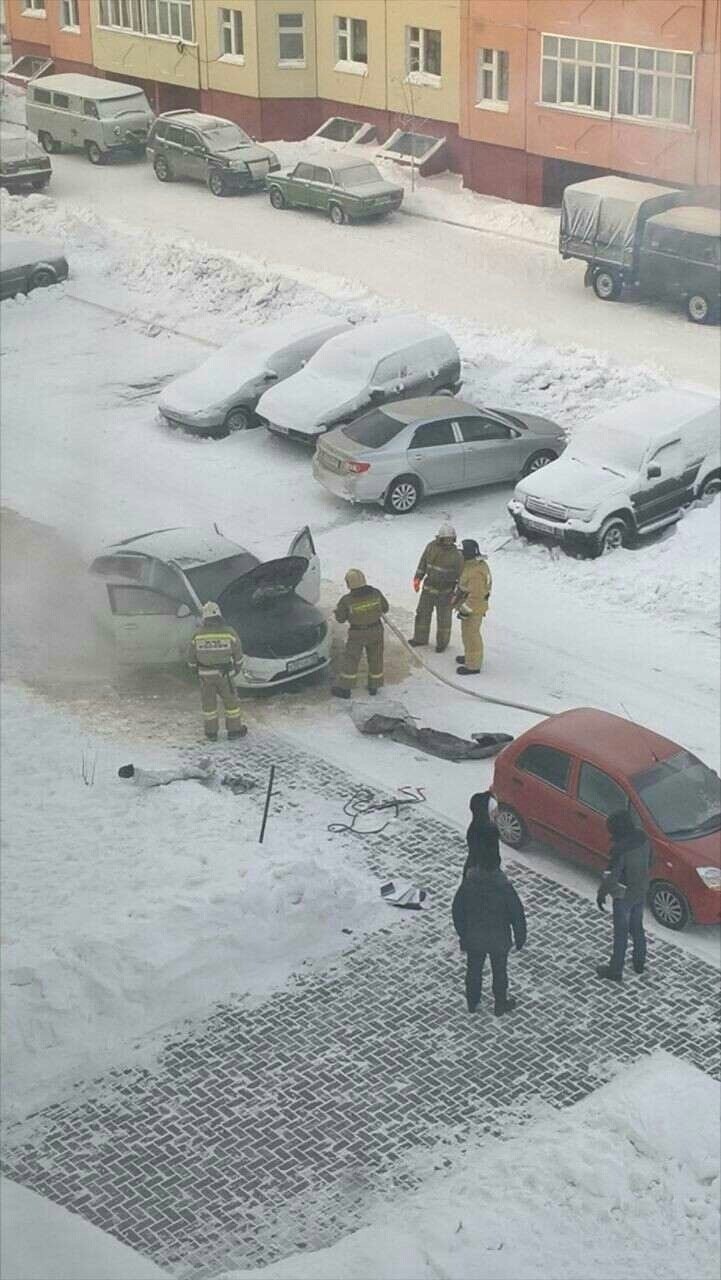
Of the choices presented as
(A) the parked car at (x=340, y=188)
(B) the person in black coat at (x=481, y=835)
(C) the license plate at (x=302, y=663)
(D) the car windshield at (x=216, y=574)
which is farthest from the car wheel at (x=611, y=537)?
(A) the parked car at (x=340, y=188)

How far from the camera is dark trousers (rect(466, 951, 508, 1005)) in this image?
9820 mm

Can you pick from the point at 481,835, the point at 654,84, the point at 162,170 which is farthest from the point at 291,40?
the point at 481,835

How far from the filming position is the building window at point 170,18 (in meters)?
15.5

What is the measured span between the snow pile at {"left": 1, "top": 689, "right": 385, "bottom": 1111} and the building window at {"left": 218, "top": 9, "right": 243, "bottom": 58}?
6753 mm

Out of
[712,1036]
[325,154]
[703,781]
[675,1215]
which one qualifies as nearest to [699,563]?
[703,781]

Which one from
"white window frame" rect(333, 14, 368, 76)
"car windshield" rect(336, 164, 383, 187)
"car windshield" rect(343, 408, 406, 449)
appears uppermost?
"white window frame" rect(333, 14, 368, 76)

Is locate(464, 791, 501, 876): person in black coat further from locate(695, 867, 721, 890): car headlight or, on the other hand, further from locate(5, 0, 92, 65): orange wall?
locate(5, 0, 92, 65): orange wall

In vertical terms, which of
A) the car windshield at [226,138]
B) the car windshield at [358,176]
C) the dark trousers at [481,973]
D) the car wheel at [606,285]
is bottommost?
the dark trousers at [481,973]

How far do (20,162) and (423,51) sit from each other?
23.2 feet

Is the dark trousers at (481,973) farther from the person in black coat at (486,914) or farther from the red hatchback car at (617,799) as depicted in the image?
the red hatchback car at (617,799)

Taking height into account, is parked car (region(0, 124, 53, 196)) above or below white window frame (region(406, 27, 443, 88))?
below

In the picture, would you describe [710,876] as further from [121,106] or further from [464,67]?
[121,106]

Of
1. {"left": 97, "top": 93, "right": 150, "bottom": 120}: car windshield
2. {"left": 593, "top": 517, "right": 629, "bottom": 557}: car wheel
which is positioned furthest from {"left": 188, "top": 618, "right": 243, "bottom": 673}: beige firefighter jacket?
{"left": 97, "top": 93, "right": 150, "bottom": 120}: car windshield

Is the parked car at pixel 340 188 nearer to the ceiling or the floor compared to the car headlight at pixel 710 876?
nearer to the ceiling
